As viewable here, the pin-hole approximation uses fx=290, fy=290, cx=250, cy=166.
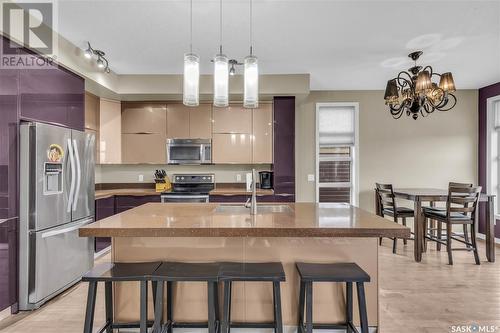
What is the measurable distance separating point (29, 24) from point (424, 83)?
155 inches

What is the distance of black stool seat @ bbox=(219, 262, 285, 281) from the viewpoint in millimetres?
1760

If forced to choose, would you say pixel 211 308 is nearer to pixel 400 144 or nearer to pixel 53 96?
pixel 53 96

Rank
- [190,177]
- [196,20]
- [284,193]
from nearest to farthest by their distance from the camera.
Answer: [196,20] < [284,193] < [190,177]

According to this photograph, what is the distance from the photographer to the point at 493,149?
4859 millimetres

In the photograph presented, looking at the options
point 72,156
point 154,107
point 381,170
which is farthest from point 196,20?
point 381,170

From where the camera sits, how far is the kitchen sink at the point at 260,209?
2.37 m

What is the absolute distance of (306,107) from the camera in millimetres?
5156

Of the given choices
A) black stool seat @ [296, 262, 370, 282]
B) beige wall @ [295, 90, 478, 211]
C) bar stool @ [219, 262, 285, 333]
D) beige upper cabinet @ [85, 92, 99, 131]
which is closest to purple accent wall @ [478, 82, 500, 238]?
beige wall @ [295, 90, 478, 211]

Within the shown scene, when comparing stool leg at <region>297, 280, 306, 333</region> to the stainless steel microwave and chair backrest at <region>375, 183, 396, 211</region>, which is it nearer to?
chair backrest at <region>375, 183, 396, 211</region>

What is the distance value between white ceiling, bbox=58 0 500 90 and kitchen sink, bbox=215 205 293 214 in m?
1.76

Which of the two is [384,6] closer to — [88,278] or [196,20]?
[196,20]

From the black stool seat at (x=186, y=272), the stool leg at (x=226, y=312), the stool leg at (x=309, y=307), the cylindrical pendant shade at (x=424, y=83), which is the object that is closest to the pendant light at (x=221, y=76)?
the black stool seat at (x=186, y=272)

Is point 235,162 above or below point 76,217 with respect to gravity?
above

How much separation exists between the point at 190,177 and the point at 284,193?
5.33 feet
